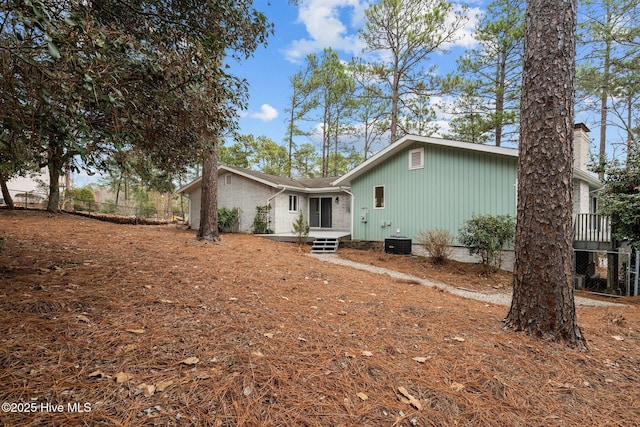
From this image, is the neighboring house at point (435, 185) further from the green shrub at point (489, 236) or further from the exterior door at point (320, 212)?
the exterior door at point (320, 212)

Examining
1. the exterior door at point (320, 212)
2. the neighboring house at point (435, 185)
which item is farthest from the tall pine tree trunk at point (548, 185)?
the exterior door at point (320, 212)

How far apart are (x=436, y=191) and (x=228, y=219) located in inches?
409

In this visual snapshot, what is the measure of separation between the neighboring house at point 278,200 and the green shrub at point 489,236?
274 inches

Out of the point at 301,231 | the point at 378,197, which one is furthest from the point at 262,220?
the point at 378,197

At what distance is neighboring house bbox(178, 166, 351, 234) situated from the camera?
1469 cm

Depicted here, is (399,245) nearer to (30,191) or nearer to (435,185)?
(435,185)

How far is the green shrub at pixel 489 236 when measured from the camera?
25.4 feet

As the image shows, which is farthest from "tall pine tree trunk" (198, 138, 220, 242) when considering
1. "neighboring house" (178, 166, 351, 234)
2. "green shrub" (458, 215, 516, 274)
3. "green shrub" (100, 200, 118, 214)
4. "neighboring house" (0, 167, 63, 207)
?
"green shrub" (100, 200, 118, 214)

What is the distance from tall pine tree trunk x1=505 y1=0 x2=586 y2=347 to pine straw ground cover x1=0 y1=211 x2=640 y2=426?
30 cm

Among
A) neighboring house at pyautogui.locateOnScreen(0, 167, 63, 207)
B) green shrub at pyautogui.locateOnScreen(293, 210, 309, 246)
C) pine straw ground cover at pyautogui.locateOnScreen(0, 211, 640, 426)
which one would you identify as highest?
neighboring house at pyautogui.locateOnScreen(0, 167, 63, 207)

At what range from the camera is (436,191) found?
32.9 ft

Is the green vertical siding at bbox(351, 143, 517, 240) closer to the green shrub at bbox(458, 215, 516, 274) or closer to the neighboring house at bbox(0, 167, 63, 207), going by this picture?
the green shrub at bbox(458, 215, 516, 274)

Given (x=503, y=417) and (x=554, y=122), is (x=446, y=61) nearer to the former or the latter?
(x=554, y=122)

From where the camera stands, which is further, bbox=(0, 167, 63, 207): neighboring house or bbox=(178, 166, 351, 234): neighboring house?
bbox=(0, 167, 63, 207): neighboring house
